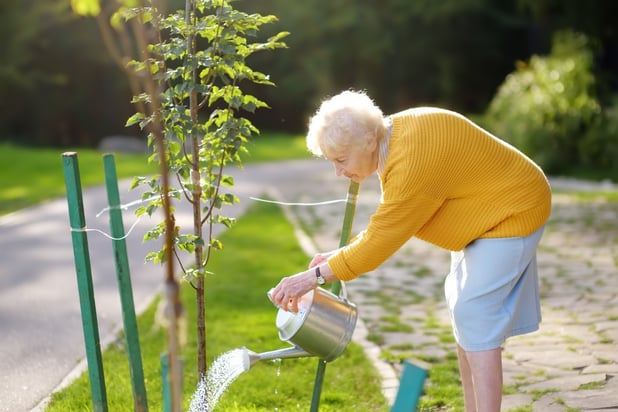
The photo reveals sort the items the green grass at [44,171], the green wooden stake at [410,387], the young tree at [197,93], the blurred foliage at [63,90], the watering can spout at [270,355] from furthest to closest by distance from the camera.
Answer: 1. the blurred foliage at [63,90]
2. the green grass at [44,171]
3. the young tree at [197,93]
4. the watering can spout at [270,355]
5. the green wooden stake at [410,387]

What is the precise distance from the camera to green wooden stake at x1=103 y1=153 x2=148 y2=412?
3224mm

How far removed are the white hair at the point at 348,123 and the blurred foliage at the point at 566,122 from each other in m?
13.8

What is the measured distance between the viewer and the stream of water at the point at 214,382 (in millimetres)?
3787

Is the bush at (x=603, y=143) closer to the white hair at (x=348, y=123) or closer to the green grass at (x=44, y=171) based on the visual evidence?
the green grass at (x=44, y=171)

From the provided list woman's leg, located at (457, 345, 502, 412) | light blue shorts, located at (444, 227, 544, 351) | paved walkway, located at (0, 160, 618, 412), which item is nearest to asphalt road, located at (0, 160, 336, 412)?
paved walkway, located at (0, 160, 618, 412)

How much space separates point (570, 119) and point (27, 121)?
24897 mm

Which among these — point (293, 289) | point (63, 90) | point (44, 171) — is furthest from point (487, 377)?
point (63, 90)

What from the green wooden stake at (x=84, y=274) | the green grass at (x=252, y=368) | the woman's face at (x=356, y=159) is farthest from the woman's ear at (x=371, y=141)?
the green grass at (x=252, y=368)

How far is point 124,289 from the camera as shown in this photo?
3307mm

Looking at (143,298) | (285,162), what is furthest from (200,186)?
(285,162)

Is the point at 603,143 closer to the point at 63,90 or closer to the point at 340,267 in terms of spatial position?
the point at 340,267

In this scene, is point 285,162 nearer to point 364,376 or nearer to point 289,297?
point 364,376

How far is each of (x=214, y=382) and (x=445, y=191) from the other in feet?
4.75

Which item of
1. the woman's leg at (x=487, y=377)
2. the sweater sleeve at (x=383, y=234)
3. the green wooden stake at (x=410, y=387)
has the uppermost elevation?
the sweater sleeve at (x=383, y=234)
